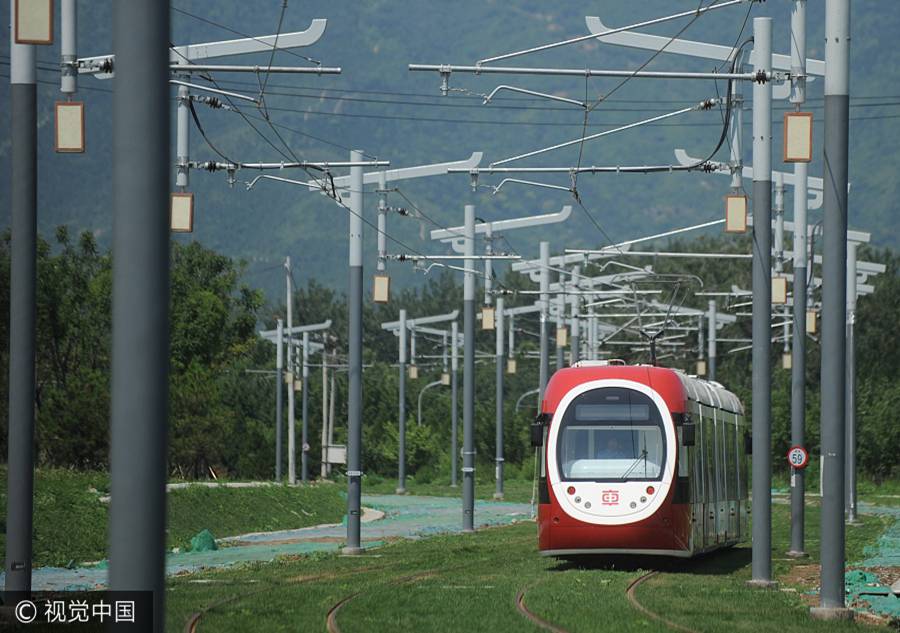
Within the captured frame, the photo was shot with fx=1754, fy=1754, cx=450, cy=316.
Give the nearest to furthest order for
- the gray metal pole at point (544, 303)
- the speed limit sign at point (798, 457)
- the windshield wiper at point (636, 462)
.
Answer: the windshield wiper at point (636, 462), the speed limit sign at point (798, 457), the gray metal pole at point (544, 303)

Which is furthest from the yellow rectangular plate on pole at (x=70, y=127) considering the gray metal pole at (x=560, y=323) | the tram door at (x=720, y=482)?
the gray metal pole at (x=560, y=323)

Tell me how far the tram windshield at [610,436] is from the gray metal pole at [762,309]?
A: 2.99 m

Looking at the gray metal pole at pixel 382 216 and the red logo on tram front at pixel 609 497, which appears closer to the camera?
the red logo on tram front at pixel 609 497

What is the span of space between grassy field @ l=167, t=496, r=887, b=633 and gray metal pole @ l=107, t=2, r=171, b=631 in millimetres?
8825

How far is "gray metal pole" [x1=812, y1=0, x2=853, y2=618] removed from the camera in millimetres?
18016

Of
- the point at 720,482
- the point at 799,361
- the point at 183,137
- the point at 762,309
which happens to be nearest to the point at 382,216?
the point at 183,137

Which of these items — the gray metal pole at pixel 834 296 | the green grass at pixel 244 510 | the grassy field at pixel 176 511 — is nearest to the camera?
the gray metal pole at pixel 834 296

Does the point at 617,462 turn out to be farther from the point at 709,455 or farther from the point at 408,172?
the point at 408,172

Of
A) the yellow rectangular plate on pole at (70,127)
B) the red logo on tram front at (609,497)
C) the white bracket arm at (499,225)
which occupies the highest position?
the white bracket arm at (499,225)

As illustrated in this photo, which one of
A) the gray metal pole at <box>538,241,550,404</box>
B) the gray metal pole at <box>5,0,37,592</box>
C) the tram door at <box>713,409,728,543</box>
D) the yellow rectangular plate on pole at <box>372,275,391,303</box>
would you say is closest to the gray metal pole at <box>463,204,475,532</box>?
the yellow rectangular plate on pole at <box>372,275,391,303</box>

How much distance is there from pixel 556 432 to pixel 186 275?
72454mm

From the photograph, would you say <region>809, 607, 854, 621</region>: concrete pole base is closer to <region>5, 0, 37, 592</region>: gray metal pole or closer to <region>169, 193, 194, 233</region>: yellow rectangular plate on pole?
<region>5, 0, 37, 592</region>: gray metal pole

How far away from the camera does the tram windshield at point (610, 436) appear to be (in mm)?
25750

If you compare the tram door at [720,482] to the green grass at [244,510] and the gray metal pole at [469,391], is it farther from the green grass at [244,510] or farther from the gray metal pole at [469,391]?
the green grass at [244,510]
